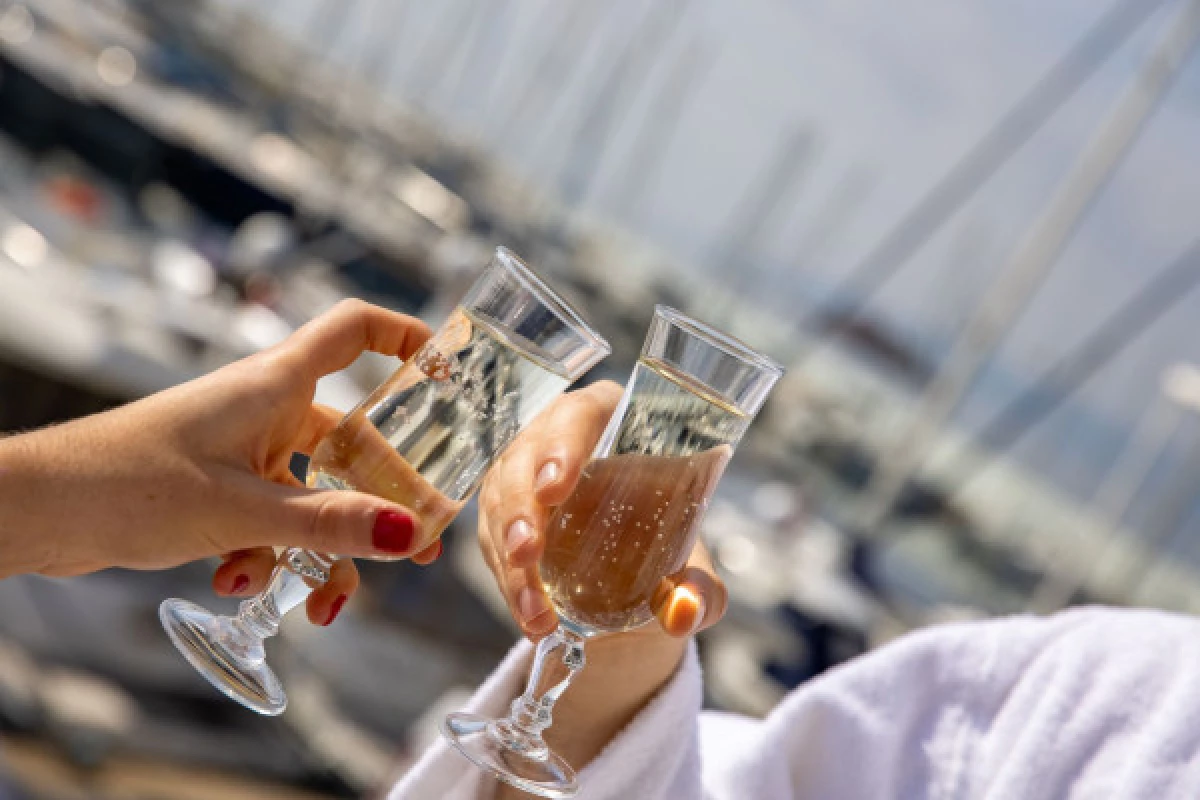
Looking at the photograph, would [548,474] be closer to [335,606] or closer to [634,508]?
[634,508]

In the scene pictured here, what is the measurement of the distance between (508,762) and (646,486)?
1.20 ft

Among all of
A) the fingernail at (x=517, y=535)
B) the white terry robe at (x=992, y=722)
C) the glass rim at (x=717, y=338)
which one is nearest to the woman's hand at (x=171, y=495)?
the fingernail at (x=517, y=535)

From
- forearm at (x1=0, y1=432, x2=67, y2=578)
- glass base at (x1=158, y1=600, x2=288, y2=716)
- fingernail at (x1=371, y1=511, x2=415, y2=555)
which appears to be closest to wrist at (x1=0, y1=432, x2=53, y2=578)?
forearm at (x1=0, y1=432, x2=67, y2=578)

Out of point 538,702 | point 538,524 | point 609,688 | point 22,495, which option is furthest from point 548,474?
point 22,495

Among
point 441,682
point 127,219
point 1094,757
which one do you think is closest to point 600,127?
point 127,219

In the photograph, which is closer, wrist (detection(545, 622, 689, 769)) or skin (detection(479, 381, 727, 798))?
skin (detection(479, 381, 727, 798))

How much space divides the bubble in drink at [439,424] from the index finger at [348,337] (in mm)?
114

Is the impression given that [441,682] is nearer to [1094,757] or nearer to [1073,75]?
[1094,757]

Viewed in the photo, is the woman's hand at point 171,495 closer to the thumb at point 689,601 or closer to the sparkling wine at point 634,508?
the sparkling wine at point 634,508

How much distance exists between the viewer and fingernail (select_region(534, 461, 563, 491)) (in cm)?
133

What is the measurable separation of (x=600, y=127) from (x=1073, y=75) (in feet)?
49.0

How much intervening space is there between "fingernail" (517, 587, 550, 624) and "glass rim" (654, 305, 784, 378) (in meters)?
0.34

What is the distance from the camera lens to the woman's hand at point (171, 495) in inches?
48.9

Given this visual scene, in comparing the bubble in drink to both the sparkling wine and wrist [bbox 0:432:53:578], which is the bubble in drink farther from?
wrist [bbox 0:432:53:578]
